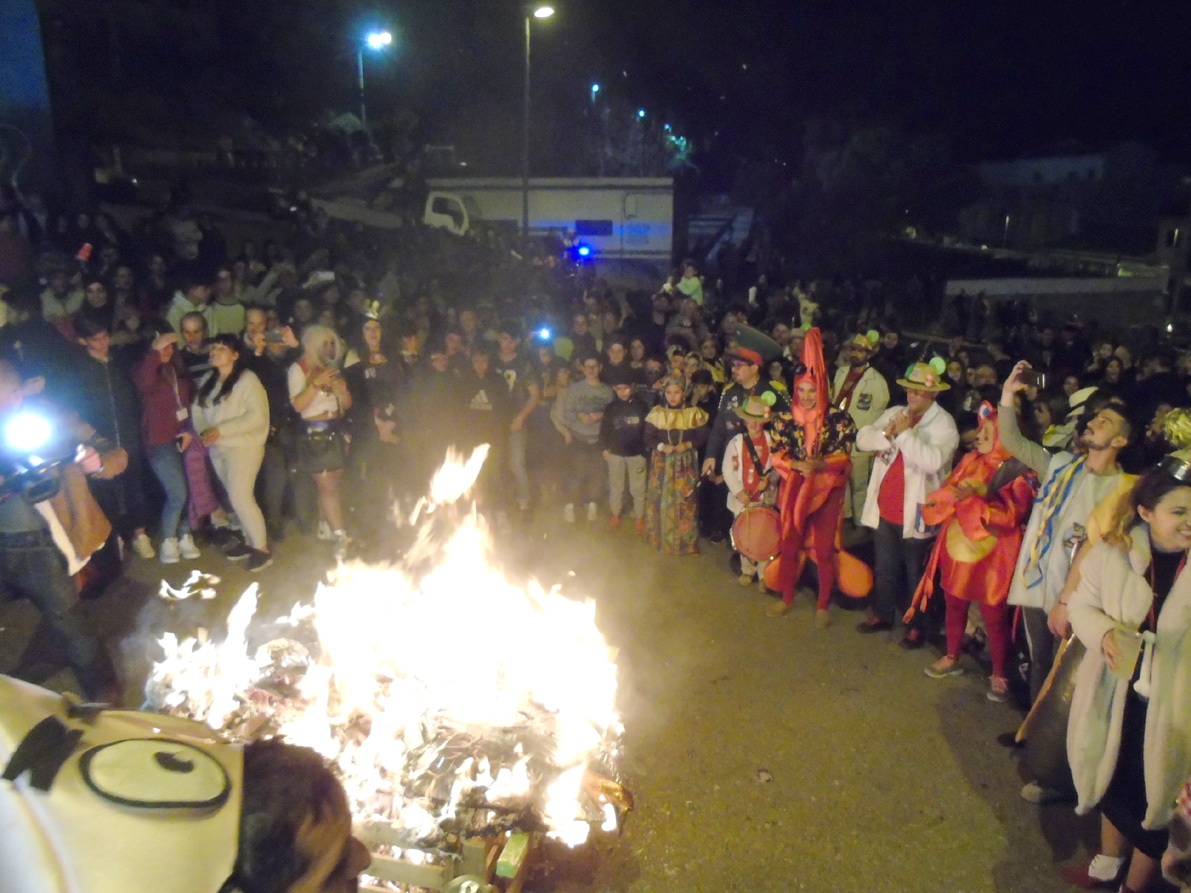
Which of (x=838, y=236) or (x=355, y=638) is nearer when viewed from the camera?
(x=355, y=638)

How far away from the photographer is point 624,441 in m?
7.98

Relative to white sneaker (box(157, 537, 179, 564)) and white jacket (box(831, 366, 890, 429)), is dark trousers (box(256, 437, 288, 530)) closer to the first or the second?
white sneaker (box(157, 537, 179, 564))

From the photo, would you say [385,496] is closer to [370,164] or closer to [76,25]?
[370,164]

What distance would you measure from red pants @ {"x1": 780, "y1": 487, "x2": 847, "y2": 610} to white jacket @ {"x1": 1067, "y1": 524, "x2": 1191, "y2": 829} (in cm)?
237

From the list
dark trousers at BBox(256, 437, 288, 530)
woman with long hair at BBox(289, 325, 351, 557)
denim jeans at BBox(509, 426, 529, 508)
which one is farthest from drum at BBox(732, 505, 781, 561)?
dark trousers at BBox(256, 437, 288, 530)

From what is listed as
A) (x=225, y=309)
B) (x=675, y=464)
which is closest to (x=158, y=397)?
(x=225, y=309)

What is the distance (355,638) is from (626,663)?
76.8 inches

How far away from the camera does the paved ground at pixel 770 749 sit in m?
4.00

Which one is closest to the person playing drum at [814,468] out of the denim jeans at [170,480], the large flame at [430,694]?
the large flame at [430,694]

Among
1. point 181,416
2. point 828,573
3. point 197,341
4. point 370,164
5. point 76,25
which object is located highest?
point 76,25

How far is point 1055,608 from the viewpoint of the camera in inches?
177

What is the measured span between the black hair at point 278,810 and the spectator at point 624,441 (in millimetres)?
6093

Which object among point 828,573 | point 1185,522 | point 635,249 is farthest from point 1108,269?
point 1185,522

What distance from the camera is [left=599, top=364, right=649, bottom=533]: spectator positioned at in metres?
7.98
